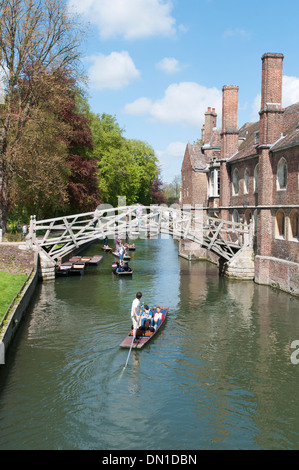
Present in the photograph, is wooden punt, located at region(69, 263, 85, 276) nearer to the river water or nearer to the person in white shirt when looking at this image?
the river water

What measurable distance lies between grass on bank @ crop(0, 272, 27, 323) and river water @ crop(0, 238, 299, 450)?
Result: 3.82 feet

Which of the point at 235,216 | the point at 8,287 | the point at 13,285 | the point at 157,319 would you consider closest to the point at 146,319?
the point at 157,319

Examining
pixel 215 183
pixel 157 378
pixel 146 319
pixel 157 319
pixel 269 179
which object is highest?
pixel 215 183

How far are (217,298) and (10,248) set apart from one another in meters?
11.7

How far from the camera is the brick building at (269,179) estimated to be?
19922 mm

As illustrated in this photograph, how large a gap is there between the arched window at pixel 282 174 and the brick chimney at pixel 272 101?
4.72 feet

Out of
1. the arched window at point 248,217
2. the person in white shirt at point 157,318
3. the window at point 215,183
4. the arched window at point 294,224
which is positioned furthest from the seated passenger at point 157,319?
the window at point 215,183

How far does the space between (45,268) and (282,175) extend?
14025 mm

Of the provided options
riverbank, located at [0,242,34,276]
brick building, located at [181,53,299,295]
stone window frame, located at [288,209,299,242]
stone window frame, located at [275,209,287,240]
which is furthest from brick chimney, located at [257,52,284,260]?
riverbank, located at [0,242,34,276]

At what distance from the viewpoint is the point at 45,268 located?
2416 cm

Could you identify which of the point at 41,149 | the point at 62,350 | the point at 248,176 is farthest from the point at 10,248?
the point at 248,176

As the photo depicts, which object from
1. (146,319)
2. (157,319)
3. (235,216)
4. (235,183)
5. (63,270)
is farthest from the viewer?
(235,183)

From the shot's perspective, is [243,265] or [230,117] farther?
[230,117]

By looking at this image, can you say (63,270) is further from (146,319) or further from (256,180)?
(256,180)
